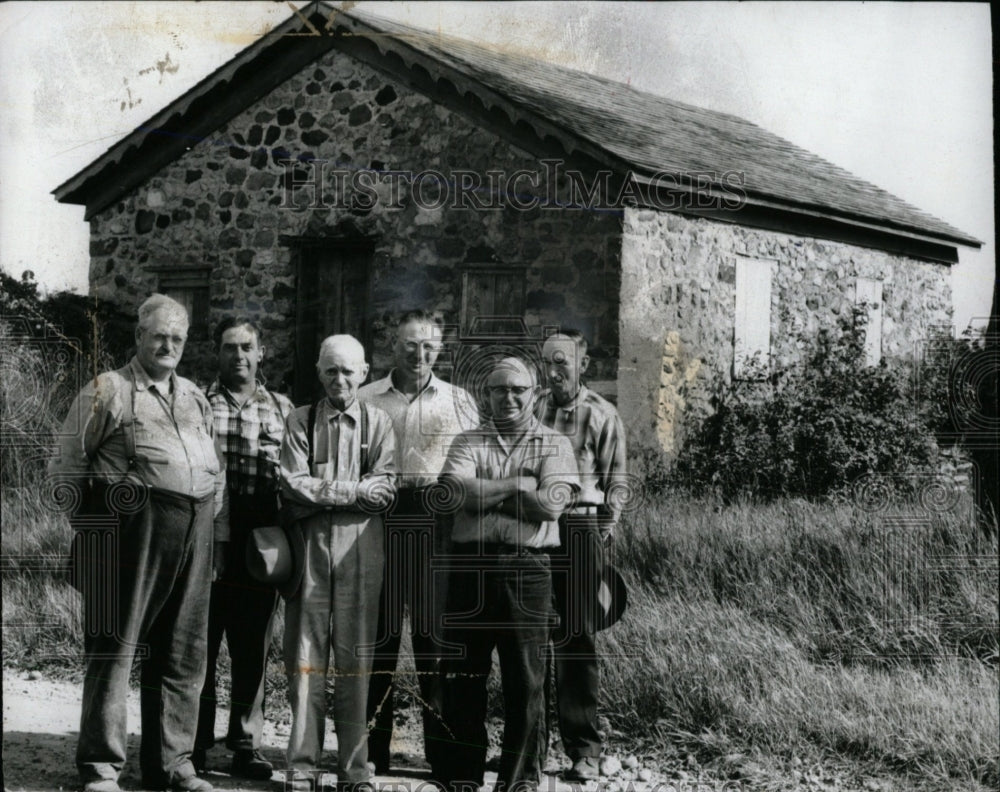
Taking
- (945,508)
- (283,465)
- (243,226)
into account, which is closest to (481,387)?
(283,465)

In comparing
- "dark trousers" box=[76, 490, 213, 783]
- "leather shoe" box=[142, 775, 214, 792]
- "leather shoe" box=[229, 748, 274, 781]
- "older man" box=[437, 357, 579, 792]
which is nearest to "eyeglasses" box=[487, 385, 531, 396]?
"older man" box=[437, 357, 579, 792]

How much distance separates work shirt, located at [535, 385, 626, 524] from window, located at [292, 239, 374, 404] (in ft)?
3.86

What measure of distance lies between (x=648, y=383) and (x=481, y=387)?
87 cm

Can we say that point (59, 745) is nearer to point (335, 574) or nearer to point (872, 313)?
point (335, 574)

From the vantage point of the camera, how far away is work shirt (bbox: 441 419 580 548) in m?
4.48

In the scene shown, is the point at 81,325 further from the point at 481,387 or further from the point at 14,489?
the point at 481,387

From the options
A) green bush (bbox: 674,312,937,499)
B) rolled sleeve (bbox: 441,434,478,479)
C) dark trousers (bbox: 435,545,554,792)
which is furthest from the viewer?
green bush (bbox: 674,312,937,499)

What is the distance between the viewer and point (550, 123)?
17.4ft

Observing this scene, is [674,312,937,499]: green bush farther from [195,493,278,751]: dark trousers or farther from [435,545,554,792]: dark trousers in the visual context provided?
[195,493,278,751]: dark trousers

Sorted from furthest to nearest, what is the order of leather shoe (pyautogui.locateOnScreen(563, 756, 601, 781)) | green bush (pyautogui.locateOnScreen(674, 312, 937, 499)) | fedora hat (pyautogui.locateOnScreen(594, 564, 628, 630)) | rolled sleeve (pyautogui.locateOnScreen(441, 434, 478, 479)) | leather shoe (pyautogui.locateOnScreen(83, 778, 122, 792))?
1. green bush (pyautogui.locateOnScreen(674, 312, 937, 499))
2. fedora hat (pyautogui.locateOnScreen(594, 564, 628, 630))
3. leather shoe (pyautogui.locateOnScreen(563, 756, 601, 781))
4. rolled sleeve (pyautogui.locateOnScreen(441, 434, 478, 479))
5. leather shoe (pyautogui.locateOnScreen(83, 778, 122, 792))

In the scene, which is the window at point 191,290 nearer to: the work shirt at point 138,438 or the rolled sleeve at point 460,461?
the work shirt at point 138,438

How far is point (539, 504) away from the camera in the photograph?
4.51 m

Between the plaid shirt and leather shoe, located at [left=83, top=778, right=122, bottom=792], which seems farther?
A: the plaid shirt

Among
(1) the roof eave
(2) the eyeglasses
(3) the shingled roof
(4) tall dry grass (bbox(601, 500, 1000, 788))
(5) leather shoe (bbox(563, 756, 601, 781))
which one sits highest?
(3) the shingled roof
